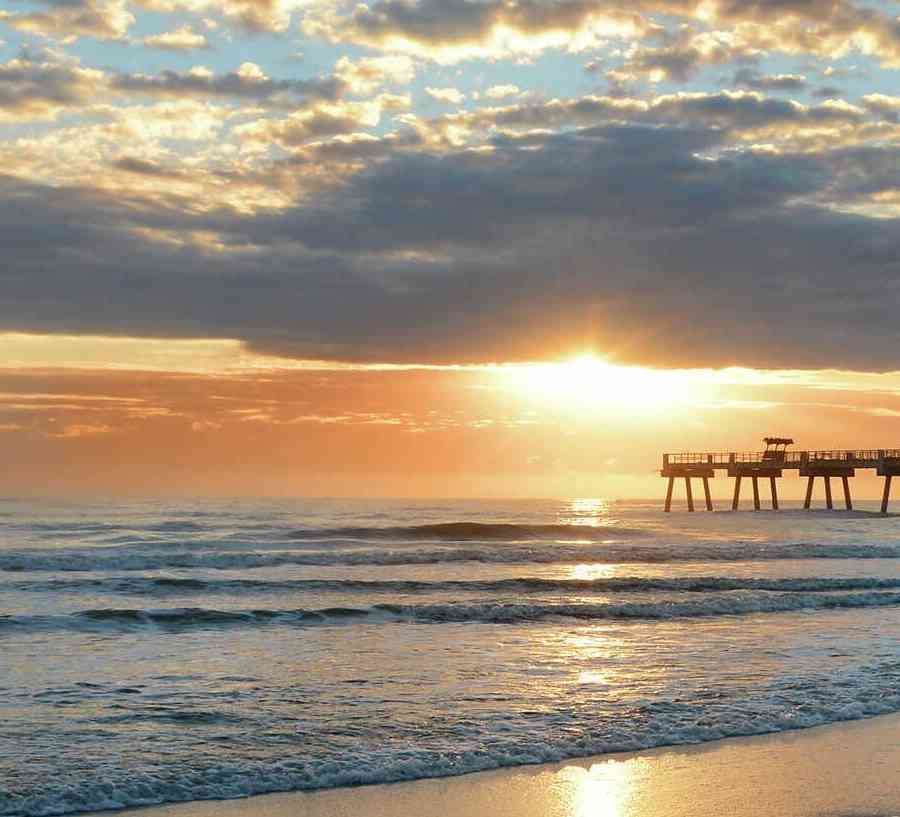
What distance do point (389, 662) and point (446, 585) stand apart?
1383 centimetres

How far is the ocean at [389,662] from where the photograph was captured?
470 inches

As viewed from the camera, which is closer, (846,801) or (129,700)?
(846,801)

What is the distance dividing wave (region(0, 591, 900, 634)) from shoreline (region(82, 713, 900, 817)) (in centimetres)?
1228

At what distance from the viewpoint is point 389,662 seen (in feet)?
60.8

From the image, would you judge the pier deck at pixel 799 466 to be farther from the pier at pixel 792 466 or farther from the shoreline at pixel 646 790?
the shoreline at pixel 646 790

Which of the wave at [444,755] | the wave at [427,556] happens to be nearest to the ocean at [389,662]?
the wave at [444,755]

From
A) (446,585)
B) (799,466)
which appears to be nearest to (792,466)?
(799,466)

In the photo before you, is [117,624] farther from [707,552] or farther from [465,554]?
[707,552]

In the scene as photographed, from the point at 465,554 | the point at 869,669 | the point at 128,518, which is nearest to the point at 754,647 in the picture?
the point at 869,669

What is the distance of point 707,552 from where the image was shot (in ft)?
152

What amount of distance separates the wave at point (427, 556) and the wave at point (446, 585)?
450cm

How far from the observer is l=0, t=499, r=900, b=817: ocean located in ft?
39.2

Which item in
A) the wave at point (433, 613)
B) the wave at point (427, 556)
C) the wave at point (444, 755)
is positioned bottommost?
the wave at point (427, 556)

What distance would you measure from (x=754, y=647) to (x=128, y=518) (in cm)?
5381
